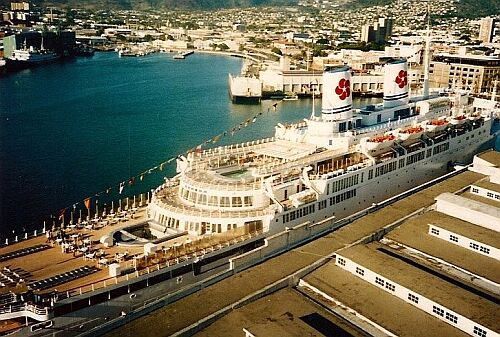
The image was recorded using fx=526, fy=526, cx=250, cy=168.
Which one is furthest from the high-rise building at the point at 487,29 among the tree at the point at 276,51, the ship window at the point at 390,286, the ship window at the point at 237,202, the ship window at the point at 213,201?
the ship window at the point at 390,286

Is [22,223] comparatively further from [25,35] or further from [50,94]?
[25,35]

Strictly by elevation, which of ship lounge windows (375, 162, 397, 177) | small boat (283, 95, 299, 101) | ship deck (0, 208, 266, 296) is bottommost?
small boat (283, 95, 299, 101)

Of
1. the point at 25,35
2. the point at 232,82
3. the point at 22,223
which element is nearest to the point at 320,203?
the point at 22,223

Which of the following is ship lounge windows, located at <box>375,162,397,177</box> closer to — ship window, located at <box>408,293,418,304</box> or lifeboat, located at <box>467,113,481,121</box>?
lifeboat, located at <box>467,113,481,121</box>

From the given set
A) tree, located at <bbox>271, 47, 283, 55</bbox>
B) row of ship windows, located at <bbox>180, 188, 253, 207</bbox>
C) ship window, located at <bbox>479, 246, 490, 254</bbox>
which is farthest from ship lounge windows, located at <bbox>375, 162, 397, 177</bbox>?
tree, located at <bbox>271, 47, 283, 55</bbox>

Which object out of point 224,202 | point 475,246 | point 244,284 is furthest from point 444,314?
point 224,202

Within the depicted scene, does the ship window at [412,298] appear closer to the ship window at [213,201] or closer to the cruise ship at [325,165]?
the cruise ship at [325,165]
